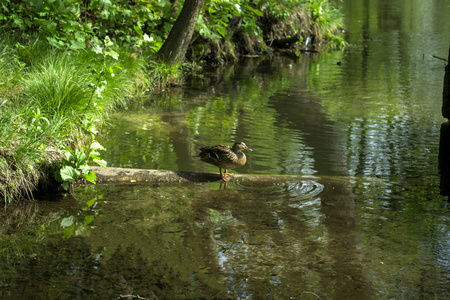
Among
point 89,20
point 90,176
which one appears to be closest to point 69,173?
point 90,176

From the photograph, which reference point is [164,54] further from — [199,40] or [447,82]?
[447,82]

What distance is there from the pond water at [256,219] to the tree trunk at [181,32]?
2.08 meters

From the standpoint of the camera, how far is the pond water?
3684mm

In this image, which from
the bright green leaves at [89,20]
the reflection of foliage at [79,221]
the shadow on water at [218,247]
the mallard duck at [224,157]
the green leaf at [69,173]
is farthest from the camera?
the bright green leaves at [89,20]

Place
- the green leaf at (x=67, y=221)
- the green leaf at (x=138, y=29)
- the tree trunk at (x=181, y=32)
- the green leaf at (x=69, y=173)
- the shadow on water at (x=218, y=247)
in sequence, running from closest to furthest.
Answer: the shadow on water at (x=218, y=247), the green leaf at (x=67, y=221), the green leaf at (x=69, y=173), the tree trunk at (x=181, y=32), the green leaf at (x=138, y=29)

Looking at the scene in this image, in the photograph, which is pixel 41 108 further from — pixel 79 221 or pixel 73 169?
pixel 79 221

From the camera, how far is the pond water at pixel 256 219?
368 centimetres

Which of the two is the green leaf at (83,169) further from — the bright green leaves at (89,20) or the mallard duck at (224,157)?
the bright green leaves at (89,20)

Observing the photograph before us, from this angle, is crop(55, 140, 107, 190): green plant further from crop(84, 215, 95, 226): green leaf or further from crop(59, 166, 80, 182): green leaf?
crop(84, 215, 95, 226): green leaf

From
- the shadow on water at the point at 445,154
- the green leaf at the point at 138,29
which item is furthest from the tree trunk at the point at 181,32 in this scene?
the shadow on water at the point at 445,154

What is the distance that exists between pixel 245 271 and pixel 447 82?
4.65 m

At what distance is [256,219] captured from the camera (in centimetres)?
485

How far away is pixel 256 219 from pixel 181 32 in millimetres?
7897

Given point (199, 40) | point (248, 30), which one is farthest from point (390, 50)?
point (199, 40)
